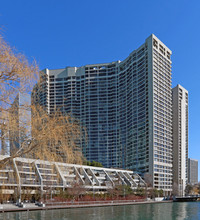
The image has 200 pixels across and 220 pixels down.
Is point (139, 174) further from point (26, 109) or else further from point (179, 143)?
point (26, 109)

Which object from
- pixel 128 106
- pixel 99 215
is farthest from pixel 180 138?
pixel 99 215

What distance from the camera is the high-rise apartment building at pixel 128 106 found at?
400ft

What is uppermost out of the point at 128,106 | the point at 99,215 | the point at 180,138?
the point at 128,106

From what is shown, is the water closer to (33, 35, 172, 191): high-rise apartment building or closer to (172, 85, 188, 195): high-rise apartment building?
(33, 35, 172, 191): high-rise apartment building

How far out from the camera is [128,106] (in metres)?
136

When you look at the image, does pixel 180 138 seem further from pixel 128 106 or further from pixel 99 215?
pixel 99 215

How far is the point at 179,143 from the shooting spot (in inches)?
5605

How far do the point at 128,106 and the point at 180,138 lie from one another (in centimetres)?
3141

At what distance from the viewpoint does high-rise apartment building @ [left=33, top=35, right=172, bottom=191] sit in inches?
4798

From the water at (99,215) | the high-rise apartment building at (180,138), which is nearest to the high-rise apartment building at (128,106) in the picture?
the high-rise apartment building at (180,138)

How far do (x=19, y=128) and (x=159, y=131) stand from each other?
11826 centimetres

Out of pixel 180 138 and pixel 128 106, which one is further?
pixel 180 138

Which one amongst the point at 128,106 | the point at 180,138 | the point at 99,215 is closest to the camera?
the point at 99,215

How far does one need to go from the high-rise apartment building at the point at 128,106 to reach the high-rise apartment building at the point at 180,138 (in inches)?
467
